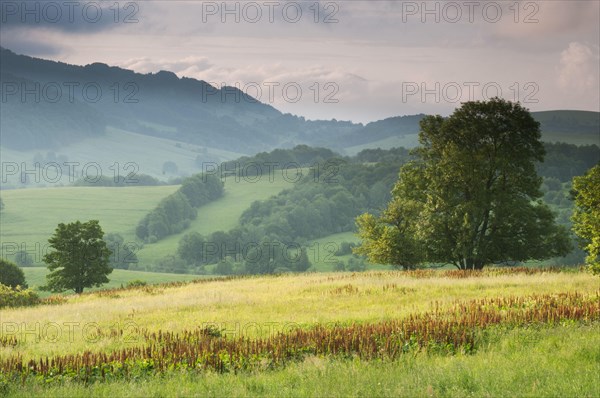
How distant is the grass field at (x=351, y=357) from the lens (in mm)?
11555

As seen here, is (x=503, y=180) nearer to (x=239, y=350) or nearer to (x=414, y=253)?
(x=414, y=253)

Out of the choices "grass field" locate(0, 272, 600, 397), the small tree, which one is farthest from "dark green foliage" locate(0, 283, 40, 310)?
the small tree

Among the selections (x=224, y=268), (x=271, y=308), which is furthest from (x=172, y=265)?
(x=271, y=308)

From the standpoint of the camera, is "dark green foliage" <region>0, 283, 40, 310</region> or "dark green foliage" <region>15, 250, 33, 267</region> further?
"dark green foliage" <region>15, 250, 33, 267</region>

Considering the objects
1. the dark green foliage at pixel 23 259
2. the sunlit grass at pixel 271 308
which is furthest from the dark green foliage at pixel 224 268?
the sunlit grass at pixel 271 308

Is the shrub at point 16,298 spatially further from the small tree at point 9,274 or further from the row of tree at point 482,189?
the small tree at point 9,274

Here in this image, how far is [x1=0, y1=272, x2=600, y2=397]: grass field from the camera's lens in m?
11.6

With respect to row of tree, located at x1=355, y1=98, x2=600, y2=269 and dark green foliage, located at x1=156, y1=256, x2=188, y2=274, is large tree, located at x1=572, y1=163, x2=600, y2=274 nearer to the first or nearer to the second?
row of tree, located at x1=355, y1=98, x2=600, y2=269

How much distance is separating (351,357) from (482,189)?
2738 cm

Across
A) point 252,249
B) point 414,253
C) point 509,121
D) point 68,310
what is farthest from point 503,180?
point 252,249

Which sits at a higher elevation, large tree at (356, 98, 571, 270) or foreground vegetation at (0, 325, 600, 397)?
large tree at (356, 98, 571, 270)

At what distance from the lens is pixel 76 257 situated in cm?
5512

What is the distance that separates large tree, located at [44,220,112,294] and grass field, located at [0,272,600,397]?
2432cm

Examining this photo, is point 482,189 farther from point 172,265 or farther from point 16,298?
point 172,265
